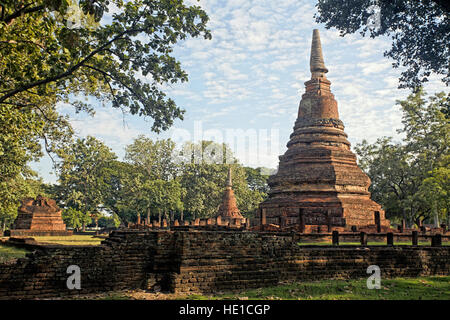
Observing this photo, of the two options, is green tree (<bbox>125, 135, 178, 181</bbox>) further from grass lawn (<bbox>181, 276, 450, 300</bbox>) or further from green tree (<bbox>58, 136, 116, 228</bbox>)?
grass lawn (<bbox>181, 276, 450, 300</bbox>)

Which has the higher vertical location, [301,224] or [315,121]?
[315,121]

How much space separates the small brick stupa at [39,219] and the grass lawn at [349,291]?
20659 millimetres

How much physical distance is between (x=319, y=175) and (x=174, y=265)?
16891mm

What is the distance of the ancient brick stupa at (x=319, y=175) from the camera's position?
73.0 feet

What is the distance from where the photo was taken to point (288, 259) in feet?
32.2

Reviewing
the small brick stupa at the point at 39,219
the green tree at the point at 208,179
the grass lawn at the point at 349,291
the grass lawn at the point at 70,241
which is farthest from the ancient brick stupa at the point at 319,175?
the green tree at the point at 208,179

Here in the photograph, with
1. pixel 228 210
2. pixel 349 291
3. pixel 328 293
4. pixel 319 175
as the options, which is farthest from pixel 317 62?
pixel 328 293

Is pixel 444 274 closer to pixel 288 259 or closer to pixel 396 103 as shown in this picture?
pixel 288 259

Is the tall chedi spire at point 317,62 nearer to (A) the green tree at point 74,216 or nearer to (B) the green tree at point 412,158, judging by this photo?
(B) the green tree at point 412,158

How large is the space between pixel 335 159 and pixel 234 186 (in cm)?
2156

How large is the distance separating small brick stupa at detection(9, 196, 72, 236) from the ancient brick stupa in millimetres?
13732

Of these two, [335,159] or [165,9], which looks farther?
[335,159]

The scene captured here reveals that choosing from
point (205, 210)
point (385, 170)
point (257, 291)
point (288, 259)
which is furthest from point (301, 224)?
point (205, 210)

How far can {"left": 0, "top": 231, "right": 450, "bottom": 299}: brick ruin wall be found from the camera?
312 inches
